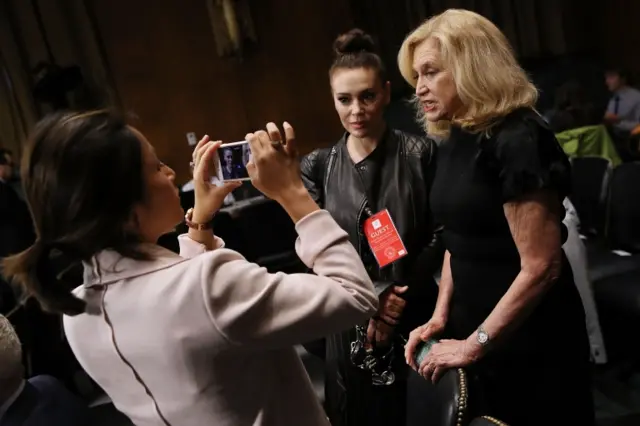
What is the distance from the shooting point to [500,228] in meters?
1.25

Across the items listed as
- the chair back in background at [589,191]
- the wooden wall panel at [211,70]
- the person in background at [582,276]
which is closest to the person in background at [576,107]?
the chair back in background at [589,191]

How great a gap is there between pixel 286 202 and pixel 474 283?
2.15 ft

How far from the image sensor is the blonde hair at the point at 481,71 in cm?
121

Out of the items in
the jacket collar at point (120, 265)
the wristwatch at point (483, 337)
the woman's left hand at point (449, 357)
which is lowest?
the woman's left hand at point (449, 357)

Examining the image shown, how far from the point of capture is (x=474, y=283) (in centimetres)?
135

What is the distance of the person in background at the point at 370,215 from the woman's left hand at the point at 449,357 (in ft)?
0.96

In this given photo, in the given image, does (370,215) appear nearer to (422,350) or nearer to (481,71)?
(422,350)

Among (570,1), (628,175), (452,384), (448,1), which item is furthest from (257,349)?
(570,1)

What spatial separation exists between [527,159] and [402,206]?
1.66 ft

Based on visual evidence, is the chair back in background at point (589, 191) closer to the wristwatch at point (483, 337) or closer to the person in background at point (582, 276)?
the person in background at point (582, 276)

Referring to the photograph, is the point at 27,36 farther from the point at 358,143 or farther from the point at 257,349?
the point at 257,349

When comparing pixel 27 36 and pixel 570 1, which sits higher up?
pixel 27 36

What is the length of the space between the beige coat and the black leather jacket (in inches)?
30.3

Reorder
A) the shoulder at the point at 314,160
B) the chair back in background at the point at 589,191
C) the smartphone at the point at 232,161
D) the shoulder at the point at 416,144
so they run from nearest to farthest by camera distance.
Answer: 1. the smartphone at the point at 232,161
2. the shoulder at the point at 416,144
3. the shoulder at the point at 314,160
4. the chair back in background at the point at 589,191
